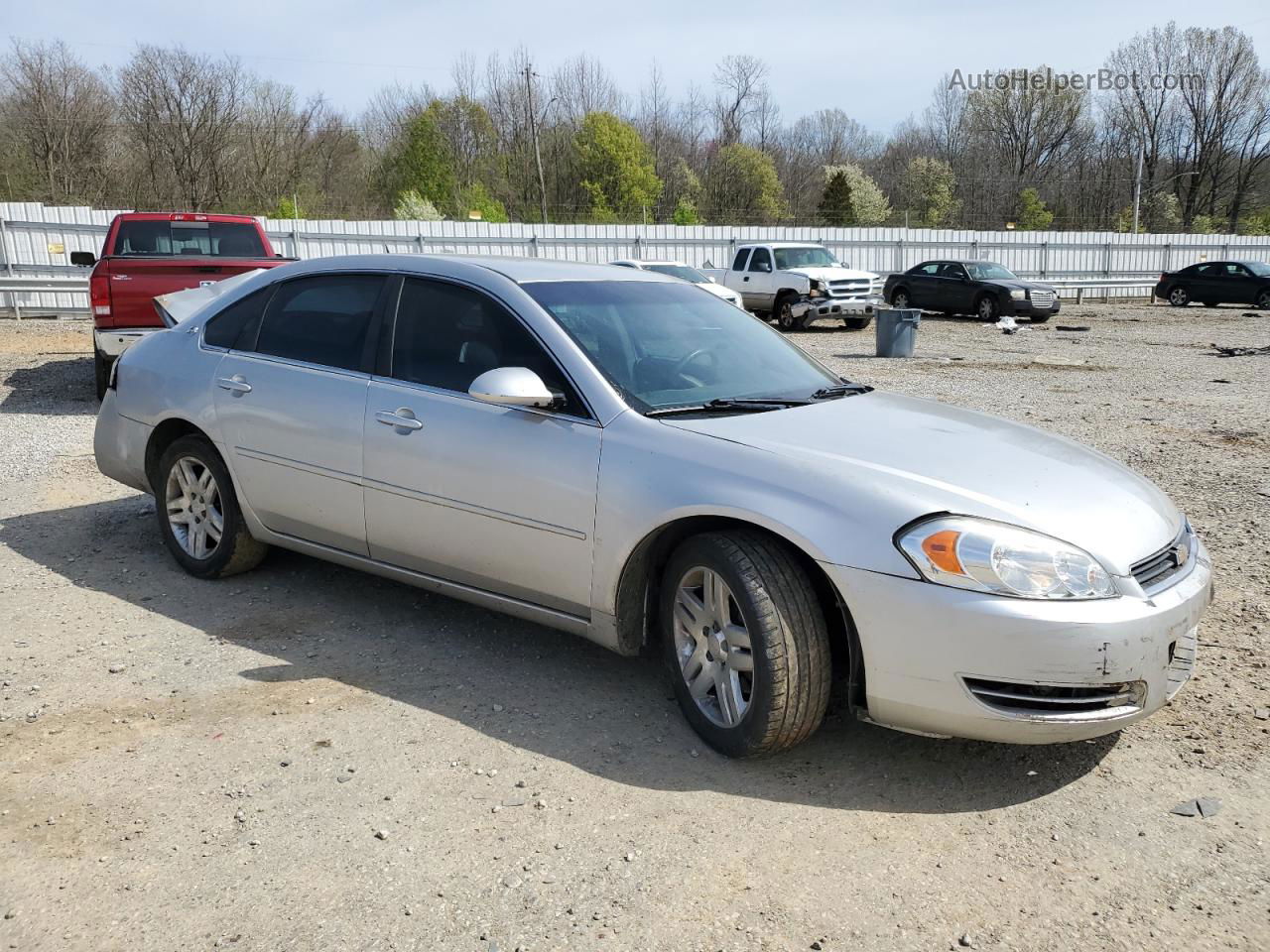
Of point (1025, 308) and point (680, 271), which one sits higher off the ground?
point (680, 271)

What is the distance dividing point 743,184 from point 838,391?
5331 centimetres

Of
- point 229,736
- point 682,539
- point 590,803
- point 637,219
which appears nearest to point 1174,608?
point 682,539

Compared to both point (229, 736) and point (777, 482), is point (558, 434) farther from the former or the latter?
point (229, 736)

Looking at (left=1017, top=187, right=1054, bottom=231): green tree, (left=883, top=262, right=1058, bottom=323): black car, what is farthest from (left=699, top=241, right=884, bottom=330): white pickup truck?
(left=1017, top=187, right=1054, bottom=231): green tree

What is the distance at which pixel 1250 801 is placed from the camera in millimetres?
3129

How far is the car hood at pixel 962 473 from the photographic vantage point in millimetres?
3100

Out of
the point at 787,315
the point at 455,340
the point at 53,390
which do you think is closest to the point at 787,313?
the point at 787,315

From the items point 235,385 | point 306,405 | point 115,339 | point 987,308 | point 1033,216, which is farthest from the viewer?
point 1033,216

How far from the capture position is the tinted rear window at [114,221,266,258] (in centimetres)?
1108

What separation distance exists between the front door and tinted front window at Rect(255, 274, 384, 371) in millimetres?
224

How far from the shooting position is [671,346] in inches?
164

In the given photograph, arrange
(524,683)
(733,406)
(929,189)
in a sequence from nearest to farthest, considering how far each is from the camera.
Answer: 1. (733,406)
2. (524,683)
3. (929,189)

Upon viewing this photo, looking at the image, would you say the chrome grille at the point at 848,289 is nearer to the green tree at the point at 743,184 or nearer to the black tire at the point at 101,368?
the black tire at the point at 101,368

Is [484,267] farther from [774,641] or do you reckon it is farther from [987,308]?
[987,308]
